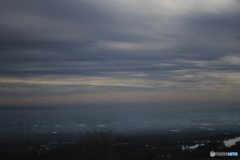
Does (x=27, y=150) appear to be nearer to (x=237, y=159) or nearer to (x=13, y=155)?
(x=13, y=155)

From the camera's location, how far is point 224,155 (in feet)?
100

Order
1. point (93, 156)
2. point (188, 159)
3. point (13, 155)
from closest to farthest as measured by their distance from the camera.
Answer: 1. point (93, 156)
2. point (188, 159)
3. point (13, 155)

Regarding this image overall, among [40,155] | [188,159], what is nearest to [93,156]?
[40,155]

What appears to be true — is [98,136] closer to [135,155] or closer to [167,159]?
[135,155]

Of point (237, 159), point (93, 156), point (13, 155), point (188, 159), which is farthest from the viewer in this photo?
point (13, 155)

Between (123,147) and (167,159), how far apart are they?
20.1 feet

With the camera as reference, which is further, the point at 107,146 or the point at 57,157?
the point at 57,157

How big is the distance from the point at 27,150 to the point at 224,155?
947 inches

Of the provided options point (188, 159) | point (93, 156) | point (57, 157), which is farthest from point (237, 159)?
point (57, 157)

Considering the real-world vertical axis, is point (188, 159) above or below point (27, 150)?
below

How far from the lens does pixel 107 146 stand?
101 ft

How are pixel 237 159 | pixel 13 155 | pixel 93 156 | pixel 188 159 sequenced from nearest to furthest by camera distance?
pixel 237 159 < pixel 93 156 < pixel 188 159 < pixel 13 155

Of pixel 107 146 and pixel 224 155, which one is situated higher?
pixel 107 146

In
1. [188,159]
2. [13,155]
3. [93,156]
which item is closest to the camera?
[93,156]
